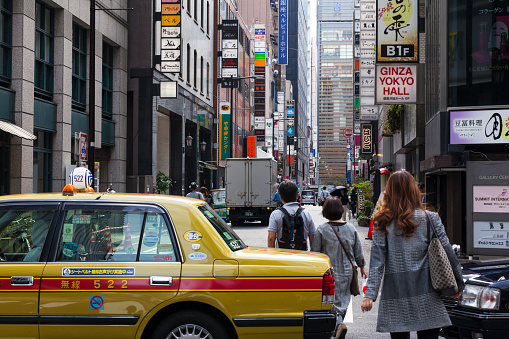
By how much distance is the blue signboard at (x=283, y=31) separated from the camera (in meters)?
130

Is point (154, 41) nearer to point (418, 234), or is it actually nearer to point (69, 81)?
point (69, 81)

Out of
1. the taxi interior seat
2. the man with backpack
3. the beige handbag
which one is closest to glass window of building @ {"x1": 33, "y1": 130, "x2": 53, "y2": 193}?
the man with backpack

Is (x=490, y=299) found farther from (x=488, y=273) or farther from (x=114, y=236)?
(x=114, y=236)

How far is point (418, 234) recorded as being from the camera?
5.00m

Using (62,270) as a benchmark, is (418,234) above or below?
above

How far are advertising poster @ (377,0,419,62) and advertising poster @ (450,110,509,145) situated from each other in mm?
3775

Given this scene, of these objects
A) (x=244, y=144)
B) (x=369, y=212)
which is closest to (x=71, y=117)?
(x=369, y=212)

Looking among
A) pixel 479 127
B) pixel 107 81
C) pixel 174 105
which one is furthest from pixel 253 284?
pixel 174 105

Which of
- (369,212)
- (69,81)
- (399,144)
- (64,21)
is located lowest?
(369,212)

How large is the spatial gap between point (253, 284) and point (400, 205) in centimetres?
141

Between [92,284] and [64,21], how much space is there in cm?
1905

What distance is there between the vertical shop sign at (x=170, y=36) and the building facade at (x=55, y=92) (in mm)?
1738

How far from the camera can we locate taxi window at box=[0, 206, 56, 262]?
225 inches

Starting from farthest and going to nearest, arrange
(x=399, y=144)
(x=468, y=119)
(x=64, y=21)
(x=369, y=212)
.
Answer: (x=369, y=212) < (x=399, y=144) < (x=64, y=21) < (x=468, y=119)
